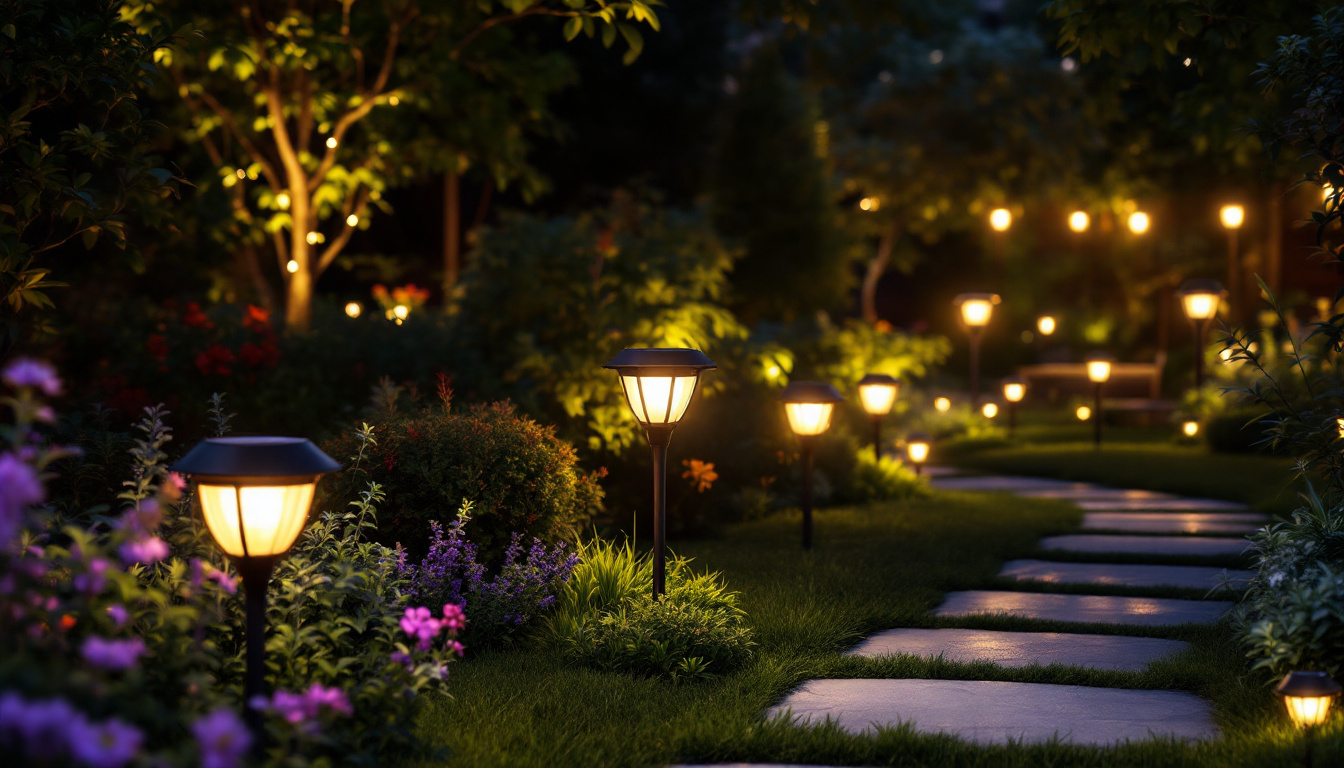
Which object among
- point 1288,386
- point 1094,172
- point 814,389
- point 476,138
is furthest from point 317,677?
point 1094,172

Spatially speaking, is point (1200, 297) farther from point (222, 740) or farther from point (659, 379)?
point (222, 740)

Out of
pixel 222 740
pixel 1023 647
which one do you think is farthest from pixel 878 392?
pixel 222 740

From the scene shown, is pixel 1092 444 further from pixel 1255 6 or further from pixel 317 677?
pixel 317 677

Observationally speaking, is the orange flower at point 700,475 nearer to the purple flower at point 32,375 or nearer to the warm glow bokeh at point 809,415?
the warm glow bokeh at point 809,415

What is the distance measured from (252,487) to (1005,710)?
310cm

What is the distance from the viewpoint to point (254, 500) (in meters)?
3.42

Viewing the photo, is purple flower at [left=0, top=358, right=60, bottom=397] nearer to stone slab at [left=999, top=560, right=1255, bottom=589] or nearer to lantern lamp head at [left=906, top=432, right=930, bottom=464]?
stone slab at [left=999, top=560, right=1255, bottom=589]

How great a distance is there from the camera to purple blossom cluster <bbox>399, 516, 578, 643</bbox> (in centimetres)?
559

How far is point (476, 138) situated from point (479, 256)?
1986 mm

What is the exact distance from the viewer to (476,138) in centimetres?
1230

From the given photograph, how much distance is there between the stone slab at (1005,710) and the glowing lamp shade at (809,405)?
3345mm

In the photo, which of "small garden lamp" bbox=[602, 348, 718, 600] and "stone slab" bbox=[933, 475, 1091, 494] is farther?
"stone slab" bbox=[933, 475, 1091, 494]

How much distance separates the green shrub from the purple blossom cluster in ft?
0.65

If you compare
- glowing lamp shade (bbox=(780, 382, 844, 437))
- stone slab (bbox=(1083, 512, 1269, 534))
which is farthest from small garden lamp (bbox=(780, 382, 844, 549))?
stone slab (bbox=(1083, 512, 1269, 534))
